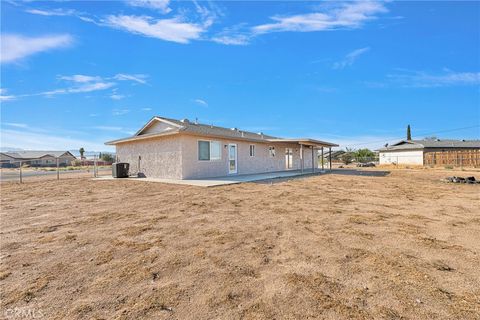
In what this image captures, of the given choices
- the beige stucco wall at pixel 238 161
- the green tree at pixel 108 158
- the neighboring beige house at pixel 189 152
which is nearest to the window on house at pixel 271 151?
the neighboring beige house at pixel 189 152

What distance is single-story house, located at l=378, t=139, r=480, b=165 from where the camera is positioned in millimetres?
32312

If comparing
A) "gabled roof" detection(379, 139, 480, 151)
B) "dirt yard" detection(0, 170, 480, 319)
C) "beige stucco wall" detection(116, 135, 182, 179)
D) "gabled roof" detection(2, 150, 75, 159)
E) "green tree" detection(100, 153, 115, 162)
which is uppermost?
"gabled roof" detection(2, 150, 75, 159)

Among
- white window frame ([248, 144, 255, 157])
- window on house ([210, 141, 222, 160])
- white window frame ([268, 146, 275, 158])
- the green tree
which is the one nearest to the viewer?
window on house ([210, 141, 222, 160])

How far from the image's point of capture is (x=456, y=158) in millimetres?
26797

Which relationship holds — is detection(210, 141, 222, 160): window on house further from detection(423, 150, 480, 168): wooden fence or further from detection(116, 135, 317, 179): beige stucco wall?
detection(423, 150, 480, 168): wooden fence

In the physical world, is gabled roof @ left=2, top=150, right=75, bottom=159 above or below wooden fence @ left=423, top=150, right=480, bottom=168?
above

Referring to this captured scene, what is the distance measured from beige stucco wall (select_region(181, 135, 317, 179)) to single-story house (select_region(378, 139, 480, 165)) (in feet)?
71.4

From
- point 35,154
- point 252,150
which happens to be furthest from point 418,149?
point 35,154

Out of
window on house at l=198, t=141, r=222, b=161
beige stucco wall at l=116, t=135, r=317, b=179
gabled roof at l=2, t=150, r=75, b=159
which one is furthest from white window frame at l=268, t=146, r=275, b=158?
gabled roof at l=2, t=150, r=75, b=159

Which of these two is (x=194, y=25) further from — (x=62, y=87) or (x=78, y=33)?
(x=62, y=87)

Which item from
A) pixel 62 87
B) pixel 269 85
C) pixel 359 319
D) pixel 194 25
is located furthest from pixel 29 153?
pixel 359 319

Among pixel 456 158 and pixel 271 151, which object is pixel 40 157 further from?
pixel 456 158

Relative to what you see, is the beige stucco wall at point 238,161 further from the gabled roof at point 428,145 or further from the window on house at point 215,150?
the gabled roof at point 428,145

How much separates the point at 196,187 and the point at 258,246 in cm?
665
